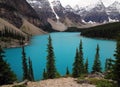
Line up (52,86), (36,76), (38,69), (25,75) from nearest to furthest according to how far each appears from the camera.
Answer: (52,86), (25,75), (36,76), (38,69)

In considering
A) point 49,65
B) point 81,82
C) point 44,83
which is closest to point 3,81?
point 44,83

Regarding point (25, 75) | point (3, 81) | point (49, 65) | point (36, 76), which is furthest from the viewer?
point (36, 76)

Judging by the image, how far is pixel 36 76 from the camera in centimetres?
9881

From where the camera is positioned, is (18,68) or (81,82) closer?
(81,82)

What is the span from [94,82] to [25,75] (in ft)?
149

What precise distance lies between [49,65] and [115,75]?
39577 millimetres

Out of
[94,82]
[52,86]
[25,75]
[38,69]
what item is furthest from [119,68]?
[38,69]

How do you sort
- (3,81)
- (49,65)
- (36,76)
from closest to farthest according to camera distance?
(3,81), (49,65), (36,76)

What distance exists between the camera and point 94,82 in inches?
1243

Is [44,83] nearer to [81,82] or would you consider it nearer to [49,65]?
[81,82]

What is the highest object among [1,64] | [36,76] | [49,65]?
[1,64]

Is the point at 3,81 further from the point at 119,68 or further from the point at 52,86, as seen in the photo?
the point at 119,68

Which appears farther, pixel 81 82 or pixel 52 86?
pixel 81 82

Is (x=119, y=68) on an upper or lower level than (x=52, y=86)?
upper
